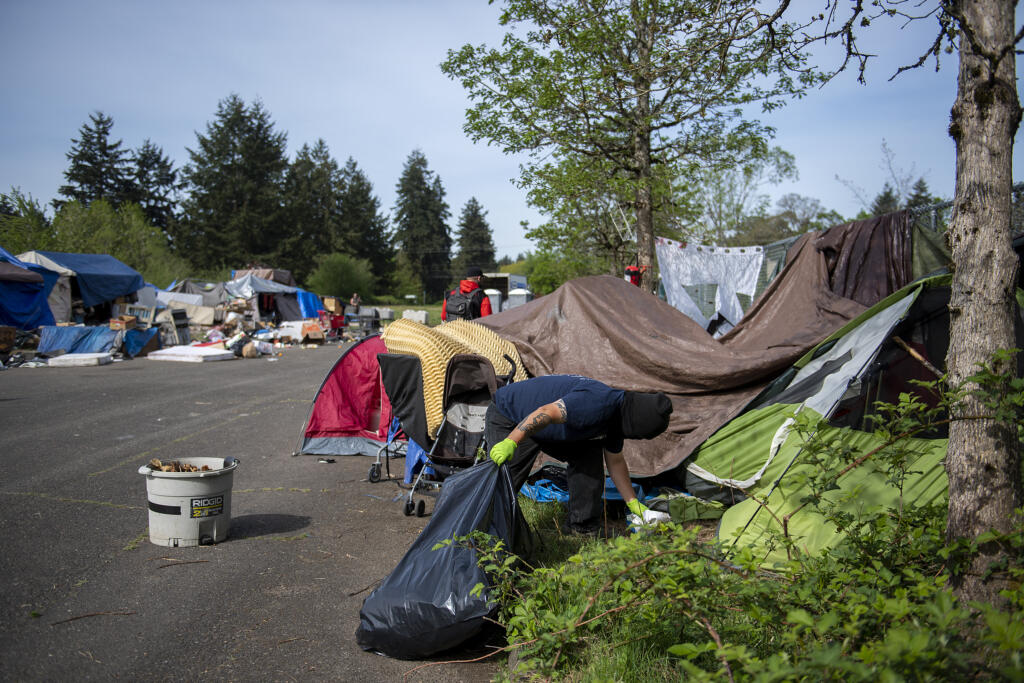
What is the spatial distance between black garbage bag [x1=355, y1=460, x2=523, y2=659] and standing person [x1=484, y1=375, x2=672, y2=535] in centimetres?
40

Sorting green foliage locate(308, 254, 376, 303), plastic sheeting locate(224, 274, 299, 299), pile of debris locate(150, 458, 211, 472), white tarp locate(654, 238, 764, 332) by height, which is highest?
green foliage locate(308, 254, 376, 303)

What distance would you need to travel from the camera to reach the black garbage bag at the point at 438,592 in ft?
10.5

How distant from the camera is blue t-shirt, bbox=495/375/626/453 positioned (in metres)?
4.21

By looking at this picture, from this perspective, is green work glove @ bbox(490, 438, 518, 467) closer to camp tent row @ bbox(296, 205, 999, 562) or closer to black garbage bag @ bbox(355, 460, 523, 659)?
black garbage bag @ bbox(355, 460, 523, 659)

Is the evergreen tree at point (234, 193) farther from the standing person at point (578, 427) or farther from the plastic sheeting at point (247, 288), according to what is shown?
the standing person at point (578, 427)

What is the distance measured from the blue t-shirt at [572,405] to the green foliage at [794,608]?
46.1 inches

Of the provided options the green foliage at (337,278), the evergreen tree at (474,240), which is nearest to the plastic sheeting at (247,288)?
the green foliage at (337,278)

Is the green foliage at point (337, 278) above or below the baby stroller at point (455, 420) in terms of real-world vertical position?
above

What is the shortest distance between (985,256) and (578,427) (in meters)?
2.37

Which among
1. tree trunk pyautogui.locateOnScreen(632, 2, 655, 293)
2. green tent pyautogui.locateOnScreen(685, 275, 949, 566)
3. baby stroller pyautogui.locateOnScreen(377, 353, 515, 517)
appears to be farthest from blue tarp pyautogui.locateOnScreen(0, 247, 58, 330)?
green tent pyautogui.locateOnScreen(685, 275, 949, 566)

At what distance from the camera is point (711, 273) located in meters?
10.7

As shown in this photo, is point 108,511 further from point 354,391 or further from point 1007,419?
point 1007,419

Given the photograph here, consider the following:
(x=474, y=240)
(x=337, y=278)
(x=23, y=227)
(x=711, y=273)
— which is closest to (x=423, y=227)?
(x=474, y=240)

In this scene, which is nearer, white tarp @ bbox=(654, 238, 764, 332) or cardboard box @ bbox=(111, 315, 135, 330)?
white tarp @ bbox=(654, 238, 764, 332)
